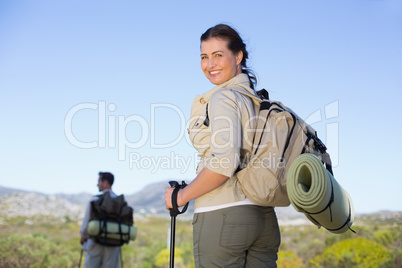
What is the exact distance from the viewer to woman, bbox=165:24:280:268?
64.2 inches

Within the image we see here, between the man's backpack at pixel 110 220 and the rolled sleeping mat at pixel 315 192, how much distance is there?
16.6 feet

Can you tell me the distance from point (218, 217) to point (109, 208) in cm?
491

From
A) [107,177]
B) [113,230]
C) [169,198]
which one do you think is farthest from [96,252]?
[169,198]

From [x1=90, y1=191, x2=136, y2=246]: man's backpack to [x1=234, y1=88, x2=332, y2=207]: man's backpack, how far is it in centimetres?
489

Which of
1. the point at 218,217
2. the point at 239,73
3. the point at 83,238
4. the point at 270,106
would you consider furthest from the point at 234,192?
the point at 83,238

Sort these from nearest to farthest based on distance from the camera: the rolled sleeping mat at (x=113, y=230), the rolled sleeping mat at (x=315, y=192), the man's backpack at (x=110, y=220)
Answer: the rolled sleeping mat at (x=315, y=192) → the rolled sleeping mat at (x=113, y=230) → the man's backpack at (x=110, y=220)

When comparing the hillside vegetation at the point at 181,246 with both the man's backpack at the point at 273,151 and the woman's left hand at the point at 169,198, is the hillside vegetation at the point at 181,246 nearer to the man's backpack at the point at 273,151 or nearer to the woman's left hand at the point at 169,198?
the man's backpack at the point at 273,151

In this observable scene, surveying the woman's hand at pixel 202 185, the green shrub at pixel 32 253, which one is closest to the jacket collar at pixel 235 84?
the woman's hand at pixel 202 185

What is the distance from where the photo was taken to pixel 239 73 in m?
2.12

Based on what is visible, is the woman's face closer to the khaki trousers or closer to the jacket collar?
the jacket collar

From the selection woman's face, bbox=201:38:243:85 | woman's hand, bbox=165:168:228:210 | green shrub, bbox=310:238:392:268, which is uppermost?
woman's face, bbox=201:38:243:85

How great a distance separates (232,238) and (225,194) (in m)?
0.18

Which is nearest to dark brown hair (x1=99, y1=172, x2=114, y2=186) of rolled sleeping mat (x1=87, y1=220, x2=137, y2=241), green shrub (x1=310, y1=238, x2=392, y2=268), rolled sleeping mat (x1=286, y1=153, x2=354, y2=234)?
rolled sleeping mat (x1=87, y1=220, x2=137, y2=241)

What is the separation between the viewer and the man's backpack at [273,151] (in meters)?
1.65
